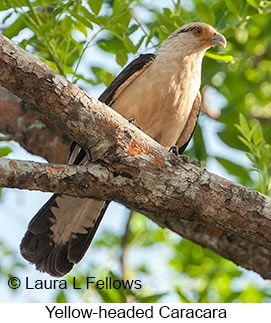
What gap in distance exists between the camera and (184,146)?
5086 millimetres

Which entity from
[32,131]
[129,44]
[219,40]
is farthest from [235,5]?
[32,131]

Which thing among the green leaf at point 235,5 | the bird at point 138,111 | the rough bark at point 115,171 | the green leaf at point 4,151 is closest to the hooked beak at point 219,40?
the bird at point 138,111

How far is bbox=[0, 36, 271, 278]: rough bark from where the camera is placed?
3.18 m

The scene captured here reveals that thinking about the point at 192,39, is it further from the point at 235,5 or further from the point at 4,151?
the point at 4,151

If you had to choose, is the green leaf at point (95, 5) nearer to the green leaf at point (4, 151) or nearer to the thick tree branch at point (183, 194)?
the thick tree branch at point (183, 194)

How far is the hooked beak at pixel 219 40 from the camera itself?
4512mm

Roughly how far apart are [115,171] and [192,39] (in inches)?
70.8

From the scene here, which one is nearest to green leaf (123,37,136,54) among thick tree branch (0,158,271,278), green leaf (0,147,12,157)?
thick tree branch (0,158,271,278)

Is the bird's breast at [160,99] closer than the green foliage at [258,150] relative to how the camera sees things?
No

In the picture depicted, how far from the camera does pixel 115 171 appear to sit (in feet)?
11.3

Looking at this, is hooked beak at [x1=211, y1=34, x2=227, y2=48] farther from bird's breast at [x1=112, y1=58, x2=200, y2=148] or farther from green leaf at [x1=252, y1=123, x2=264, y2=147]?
Result: green leaf at [x1=252, y1=123, x2=264, y2=147]

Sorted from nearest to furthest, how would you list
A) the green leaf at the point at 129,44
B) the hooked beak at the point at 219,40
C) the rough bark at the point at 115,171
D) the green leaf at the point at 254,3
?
1. the rough bark at the point at 115,171
2. the green leaf at the point at 254,3
3. the green leaf at the point at 129,44
4. the hooked beak at the point at 219,40

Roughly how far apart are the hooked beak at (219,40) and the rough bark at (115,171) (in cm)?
132

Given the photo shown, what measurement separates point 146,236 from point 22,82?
3.07 metres
